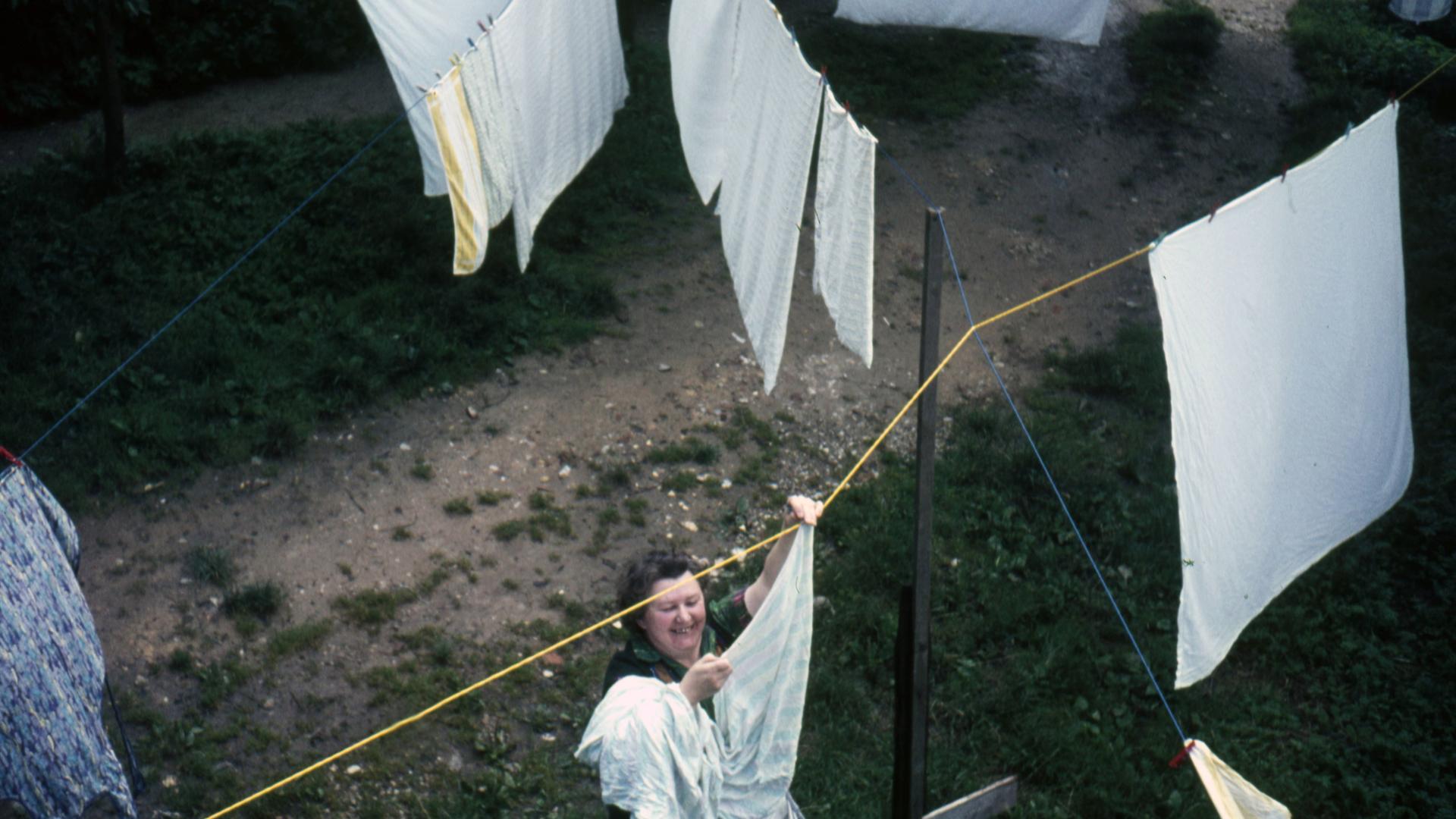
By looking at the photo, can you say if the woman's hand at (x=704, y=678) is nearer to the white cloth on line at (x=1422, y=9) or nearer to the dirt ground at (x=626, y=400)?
the dirt ground at (x=626, y=400)

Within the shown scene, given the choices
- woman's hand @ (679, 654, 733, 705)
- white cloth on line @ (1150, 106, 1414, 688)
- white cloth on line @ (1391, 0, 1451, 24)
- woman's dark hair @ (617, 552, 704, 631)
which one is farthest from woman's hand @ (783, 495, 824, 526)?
white cloth on line @ (1391, 0, 1451, 24)

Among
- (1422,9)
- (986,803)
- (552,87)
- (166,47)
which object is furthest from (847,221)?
(1422,9)

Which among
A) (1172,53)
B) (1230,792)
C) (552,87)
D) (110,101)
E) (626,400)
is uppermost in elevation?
(552,87)

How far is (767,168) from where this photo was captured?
4137 millimetres

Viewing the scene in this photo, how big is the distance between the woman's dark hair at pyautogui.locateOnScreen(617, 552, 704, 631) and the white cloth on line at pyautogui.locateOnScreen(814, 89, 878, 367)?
0.91m

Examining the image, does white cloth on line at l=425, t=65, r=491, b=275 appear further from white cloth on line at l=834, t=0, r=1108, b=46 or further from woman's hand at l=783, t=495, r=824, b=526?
white cloth on line at l=834, t=0, r=1108, b=46

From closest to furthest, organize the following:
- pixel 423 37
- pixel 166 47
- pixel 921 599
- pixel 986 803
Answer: pixel 921 599 → pixel 986 803 → pixel 423 37 → pixel 166 47

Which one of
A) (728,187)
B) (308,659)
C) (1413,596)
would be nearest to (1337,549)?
(1413,596)

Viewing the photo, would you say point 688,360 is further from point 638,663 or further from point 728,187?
point 638,663

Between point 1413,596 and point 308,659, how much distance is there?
13.2ft

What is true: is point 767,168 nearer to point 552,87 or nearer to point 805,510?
point 552,87

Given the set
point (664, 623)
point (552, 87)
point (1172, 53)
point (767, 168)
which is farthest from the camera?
point (1172, 53)

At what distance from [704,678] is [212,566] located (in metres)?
2.78

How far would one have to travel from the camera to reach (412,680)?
168 inches
